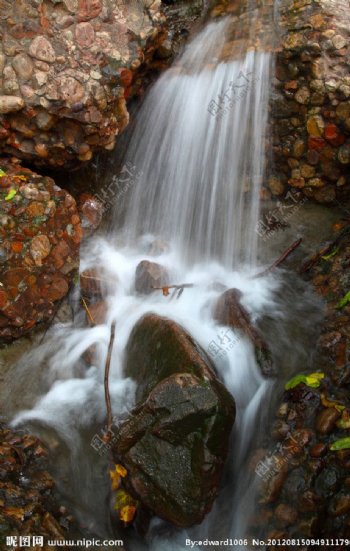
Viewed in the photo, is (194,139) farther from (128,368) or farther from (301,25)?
(128,368)

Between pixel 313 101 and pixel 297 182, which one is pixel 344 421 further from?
pixel 313 101

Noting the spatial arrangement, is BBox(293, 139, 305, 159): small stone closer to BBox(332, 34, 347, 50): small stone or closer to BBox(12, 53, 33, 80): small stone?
BBox(332, 34, 347, 50): small stone

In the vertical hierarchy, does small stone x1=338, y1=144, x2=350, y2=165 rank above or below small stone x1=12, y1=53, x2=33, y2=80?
below

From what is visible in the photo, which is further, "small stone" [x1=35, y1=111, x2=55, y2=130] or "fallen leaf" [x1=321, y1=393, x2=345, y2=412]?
"small stone" [x1=35, y1=111, x2=55, y2=130]

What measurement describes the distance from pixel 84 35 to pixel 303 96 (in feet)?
7.64

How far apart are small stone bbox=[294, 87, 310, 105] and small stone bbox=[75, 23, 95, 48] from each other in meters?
2.20

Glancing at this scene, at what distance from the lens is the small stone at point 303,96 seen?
4.91 metres

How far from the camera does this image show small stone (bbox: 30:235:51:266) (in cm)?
447

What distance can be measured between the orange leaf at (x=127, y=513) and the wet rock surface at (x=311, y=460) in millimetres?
881

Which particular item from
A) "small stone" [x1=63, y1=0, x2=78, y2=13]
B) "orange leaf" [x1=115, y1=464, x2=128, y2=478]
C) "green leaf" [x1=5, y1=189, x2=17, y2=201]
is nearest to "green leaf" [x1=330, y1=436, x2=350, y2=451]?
"orange leaf" [x1=115, y1=464, x2=128, y2=478]

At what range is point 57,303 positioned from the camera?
4.77 m

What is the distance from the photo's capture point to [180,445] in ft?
10.7

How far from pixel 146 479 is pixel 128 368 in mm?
1125

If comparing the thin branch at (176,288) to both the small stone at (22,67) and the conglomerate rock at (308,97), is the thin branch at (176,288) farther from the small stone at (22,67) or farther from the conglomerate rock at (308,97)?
the small stone at (22,67)
